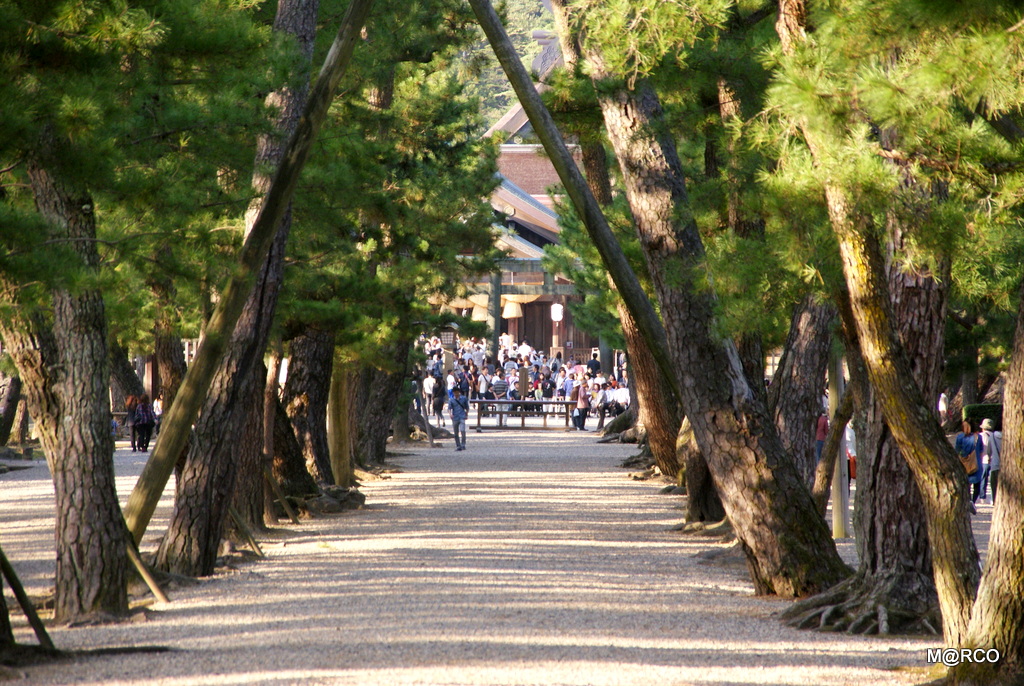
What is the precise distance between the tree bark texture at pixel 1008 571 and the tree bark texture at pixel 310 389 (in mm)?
9943

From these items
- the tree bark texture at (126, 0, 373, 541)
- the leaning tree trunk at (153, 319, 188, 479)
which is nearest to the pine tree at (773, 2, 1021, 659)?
the tree bark texture at (126, 0, 373, 541)

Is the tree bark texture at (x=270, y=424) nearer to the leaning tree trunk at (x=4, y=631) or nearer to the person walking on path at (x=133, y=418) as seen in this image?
the leaning tree trunk at (x=4, y=631)

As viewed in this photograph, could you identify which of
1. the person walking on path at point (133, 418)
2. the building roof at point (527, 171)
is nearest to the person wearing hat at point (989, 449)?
the person walking on path at point (133, 418)

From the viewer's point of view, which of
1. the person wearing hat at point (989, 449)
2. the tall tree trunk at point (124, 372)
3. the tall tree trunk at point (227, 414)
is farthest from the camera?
the tall tree trunk at point (124, 372)

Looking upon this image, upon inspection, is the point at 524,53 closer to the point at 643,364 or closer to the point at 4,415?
the point at 4,415

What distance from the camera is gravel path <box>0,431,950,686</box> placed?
5.27 m

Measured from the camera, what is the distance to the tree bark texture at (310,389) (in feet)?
45.0

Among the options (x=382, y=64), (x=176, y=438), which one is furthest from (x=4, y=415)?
(x=176, y=438)

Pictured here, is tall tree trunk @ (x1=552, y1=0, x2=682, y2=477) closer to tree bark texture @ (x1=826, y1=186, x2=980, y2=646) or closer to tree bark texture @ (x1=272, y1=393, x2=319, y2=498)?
tree bark texture @ (x1=272, y1=393, x2=319, y2=498)

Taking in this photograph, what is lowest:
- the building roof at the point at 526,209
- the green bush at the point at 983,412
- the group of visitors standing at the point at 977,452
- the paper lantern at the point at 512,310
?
the group of visitors standing at the point at 977,452

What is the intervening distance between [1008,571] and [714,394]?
3353mm

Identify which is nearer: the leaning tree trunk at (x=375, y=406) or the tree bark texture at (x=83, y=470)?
the tree bark texture at (x=83, y=470)

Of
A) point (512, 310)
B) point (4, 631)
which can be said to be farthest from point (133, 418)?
point (512, 310)

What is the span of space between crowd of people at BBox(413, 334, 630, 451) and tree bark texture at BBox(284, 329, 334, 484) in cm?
1103
